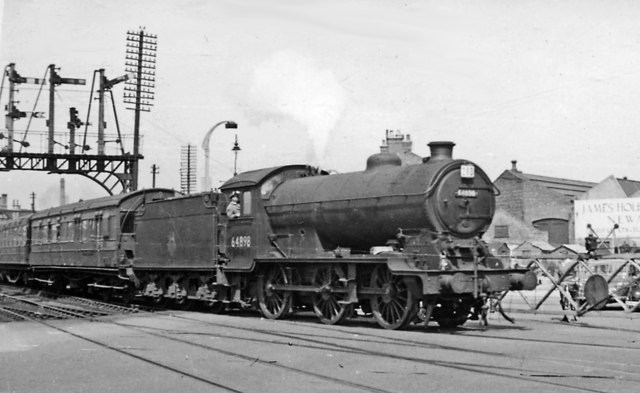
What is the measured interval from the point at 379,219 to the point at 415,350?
4216 millimetres

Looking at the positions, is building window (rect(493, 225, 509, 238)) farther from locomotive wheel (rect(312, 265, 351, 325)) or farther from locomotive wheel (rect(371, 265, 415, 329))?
locomotive wheel (rect(371, 265, 415, 329))

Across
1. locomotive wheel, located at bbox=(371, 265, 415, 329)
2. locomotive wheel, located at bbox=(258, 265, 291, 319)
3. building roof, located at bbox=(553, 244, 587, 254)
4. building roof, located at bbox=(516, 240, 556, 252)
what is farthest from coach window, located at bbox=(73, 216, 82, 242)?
building roof, located at bbox=(553, 244, 587, 254)

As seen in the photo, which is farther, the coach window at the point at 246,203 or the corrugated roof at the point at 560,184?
the corrugated roof at the point at 560,184

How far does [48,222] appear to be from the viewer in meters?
28.7

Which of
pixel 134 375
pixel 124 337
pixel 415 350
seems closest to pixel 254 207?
pixel 124 337

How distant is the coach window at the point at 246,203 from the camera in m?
16.8

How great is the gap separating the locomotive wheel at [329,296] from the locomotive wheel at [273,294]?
2.58 ft

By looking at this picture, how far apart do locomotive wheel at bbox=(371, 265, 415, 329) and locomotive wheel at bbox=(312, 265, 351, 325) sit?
683 millimetres

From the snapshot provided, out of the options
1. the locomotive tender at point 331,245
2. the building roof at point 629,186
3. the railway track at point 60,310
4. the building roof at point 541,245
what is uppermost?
the building roof at point 629,186

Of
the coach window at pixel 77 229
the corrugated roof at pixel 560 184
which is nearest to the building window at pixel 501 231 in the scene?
the corrugated roof at pixel 560 184

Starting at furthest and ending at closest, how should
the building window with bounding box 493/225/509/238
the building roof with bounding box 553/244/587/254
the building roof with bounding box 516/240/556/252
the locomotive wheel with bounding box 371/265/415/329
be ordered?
the building window with bounding box 493/225/509/238, the building roof with bounding box 516/240/556/252, the building roof with bounding box 553/244/587/254, the locomotive wheel with bounding box 371/265/415/329

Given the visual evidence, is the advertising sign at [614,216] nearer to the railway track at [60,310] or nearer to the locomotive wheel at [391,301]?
the railway track at [60,310]

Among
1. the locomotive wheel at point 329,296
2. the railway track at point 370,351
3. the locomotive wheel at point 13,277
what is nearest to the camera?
the railway track at point 370,351

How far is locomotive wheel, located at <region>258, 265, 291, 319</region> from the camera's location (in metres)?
15.7
